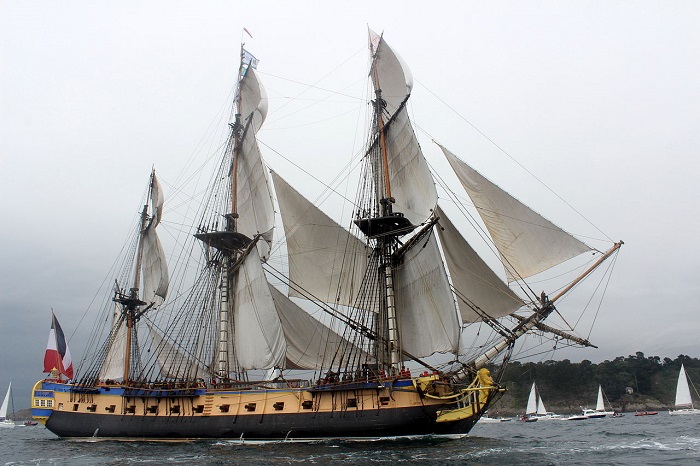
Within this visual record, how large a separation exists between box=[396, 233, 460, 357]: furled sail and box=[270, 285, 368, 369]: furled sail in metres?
6.02

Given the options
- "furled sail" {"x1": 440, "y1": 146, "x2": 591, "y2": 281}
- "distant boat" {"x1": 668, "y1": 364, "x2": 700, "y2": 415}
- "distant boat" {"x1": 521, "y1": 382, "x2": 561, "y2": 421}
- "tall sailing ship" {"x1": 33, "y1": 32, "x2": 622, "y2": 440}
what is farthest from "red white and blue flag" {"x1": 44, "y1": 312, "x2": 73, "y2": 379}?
"distant boat" {"x1": 668, "y1": 364, "x2": 700, "y2": 415}

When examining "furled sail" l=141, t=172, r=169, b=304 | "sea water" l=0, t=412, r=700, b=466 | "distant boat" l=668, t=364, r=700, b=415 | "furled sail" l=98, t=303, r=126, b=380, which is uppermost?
"furled sail" l=141, t=172, r=169, b=304

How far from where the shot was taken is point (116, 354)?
4284 centimetres

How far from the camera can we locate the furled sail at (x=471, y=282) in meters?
31.0

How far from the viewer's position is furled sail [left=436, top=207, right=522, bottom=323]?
31.0 meters

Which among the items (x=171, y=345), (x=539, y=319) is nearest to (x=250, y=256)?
(x=171, y=345)

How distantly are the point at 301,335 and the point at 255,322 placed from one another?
3335mm

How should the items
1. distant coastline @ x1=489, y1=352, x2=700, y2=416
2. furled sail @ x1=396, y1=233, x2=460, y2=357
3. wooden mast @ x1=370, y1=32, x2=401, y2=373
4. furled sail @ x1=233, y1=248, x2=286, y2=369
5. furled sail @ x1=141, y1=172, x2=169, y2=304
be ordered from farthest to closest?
distant coastline @ x1=489, y1=352, x2=700, y2=416 < furled sail @ x1=141, y1=172, x2=169, y2=304 < furled sail @ x1=233, y1=248, x2=286, y2=369 < wooden mast @ x1=370, y1=32, x2=401, y2=373 < furled sail @ x1=396, y1=233, x2=460, y2=357

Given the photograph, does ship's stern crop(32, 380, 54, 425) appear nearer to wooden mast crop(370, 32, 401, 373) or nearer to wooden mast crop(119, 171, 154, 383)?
wooden mast crop(119, 171, 154, 383)

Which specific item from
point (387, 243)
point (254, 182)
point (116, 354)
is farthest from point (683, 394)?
point (116, 354)

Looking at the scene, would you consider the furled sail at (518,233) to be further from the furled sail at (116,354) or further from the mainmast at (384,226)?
the furled sail at (116,354)

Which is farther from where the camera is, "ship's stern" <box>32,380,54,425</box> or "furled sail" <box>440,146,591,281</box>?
"ship's stern" <box>32,380,54,425</box>

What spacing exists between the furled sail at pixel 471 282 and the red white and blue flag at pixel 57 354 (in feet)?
93.8

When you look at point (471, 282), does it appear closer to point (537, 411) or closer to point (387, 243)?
point (387, 243)
